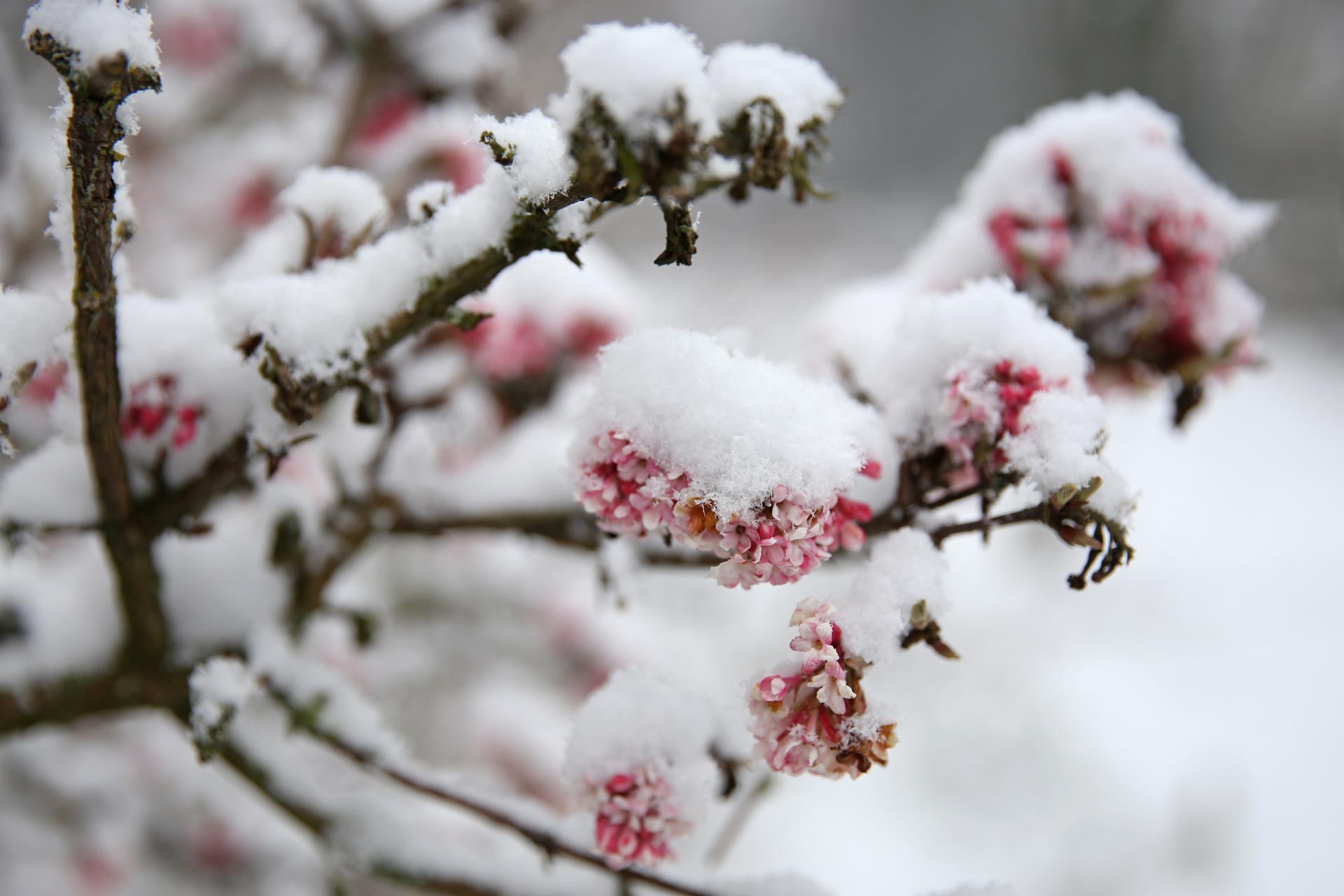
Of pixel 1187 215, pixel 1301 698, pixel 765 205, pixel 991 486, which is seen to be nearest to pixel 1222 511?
pixel 1301 698

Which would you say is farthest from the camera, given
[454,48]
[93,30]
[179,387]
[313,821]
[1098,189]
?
[454,48]

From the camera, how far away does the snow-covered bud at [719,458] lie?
21.5 inches

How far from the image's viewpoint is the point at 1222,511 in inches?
211

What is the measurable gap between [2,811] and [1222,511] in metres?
6.03

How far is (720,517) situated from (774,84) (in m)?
0.29

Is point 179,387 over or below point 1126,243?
below

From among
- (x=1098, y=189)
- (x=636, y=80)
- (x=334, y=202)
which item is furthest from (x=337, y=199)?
(x=1098, y=189)

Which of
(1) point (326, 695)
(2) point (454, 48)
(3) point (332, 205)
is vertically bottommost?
(1) point (326, 695)

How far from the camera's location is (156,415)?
0.78 m

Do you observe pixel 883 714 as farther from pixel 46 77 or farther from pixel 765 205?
pixel 765 205

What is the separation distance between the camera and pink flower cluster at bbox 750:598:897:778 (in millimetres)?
553

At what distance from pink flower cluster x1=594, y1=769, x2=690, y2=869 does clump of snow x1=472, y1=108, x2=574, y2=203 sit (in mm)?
458

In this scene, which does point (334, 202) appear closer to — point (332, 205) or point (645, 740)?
point (332, 205)

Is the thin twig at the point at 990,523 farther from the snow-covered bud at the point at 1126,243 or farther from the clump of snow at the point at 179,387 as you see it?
the clump of snow at the point at 179,387
